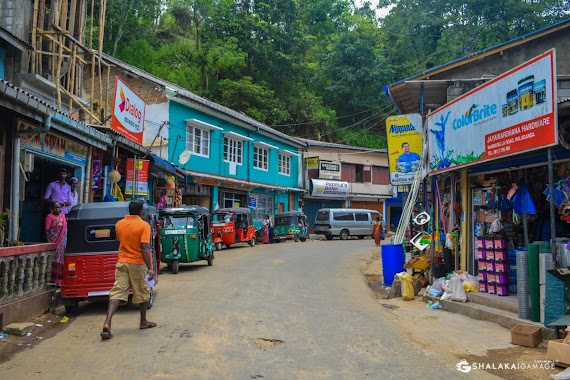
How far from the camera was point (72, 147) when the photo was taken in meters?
11.3

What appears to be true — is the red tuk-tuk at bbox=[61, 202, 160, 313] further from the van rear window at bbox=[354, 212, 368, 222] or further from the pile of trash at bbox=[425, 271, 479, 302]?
the van rear window at bbox=[354, 212, 368, 222]

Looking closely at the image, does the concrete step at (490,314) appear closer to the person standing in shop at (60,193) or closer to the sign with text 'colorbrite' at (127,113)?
the person standing in shop at (60,193)

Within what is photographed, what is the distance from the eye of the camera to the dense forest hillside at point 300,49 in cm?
3409

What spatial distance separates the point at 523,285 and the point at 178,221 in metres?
9.67

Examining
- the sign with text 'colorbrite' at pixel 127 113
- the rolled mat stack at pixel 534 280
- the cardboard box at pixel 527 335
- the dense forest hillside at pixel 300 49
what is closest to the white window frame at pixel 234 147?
the dense forest hillside at pixel 300 49

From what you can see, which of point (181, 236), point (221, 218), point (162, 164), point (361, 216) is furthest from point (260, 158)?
point (181, 236)

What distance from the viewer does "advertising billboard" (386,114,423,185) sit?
530 inches

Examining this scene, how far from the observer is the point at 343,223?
31.5 m

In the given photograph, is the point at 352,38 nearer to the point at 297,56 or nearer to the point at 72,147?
the point at 297,56

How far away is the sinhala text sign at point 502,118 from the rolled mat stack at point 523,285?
62.3 inches

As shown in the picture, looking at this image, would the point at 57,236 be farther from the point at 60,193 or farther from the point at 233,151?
the point at 233,151

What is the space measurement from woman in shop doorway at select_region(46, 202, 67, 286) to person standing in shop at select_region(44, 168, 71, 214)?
2.59ft

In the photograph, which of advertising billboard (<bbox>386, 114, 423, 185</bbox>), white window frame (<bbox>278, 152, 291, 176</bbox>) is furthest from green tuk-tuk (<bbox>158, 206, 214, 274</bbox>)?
white window frame (<bbox>278, 152, 291, 176</bbox>)

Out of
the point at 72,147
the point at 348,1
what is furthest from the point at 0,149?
the point at 348,1
